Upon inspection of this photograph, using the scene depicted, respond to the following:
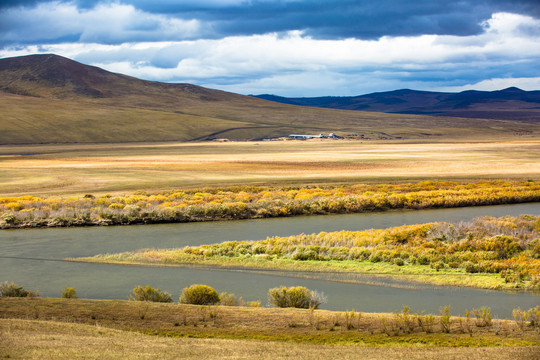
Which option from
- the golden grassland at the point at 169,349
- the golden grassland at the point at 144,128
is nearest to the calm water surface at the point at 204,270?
the golden grassland at the point at 169,349

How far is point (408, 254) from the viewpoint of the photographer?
79.5ft

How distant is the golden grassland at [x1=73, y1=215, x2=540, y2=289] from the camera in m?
21.7

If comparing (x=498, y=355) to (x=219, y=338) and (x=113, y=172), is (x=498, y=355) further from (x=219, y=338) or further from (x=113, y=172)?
(x=113, y=172)

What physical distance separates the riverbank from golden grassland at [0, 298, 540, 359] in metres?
19.1

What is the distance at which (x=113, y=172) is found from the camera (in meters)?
59.5

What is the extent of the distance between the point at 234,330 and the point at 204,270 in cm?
990

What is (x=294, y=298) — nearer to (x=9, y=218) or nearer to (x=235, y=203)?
(x=235, y=203)

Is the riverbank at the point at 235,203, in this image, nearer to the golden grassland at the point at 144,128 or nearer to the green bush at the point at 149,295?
the green bush at the point at 149,295

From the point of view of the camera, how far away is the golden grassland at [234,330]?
11.9 m

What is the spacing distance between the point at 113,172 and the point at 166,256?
117ft

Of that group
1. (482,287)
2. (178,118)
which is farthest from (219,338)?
(178,118)

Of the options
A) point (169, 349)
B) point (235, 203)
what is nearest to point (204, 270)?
point (169, 349)

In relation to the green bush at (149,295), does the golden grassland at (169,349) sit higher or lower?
higher

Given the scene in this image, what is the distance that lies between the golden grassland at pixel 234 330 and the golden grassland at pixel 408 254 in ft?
19.6
